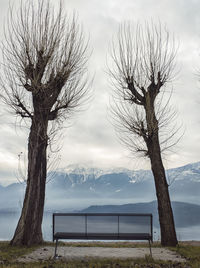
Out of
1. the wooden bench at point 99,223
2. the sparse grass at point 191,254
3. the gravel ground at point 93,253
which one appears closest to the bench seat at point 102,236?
the gravel ground at point 93,253

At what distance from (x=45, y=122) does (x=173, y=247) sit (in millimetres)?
6136

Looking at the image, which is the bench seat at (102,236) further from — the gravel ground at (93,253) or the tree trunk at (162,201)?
the tree trunk at (162,201)

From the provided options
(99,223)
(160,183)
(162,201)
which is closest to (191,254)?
(162,201)

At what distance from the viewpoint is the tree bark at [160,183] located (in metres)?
12.9

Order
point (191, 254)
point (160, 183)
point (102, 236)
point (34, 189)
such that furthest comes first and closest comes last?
point (160, 183) < point (34, 189) < point (191, 254) < point (102, 236)

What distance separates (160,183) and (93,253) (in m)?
4.03

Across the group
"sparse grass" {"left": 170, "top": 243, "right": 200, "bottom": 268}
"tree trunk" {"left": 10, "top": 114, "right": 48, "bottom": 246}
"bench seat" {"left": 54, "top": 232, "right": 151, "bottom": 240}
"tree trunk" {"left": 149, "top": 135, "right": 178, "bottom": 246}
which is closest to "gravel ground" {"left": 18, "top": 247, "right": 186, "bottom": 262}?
"sparse grass" {"left": 170, "top": 243, "right": 200, "bottom": 268}

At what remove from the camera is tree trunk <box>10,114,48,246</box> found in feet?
39.9

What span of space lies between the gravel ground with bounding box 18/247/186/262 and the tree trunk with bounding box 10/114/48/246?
1.10 m

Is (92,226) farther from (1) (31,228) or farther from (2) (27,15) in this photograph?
(2) (27,15)

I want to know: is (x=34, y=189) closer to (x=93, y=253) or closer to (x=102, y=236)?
(x=93, y=253)

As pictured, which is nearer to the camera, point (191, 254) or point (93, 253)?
point (93, 253)

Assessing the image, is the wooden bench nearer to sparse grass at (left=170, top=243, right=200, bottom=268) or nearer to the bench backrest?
the bench backrest

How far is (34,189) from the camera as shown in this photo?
12.4 m
